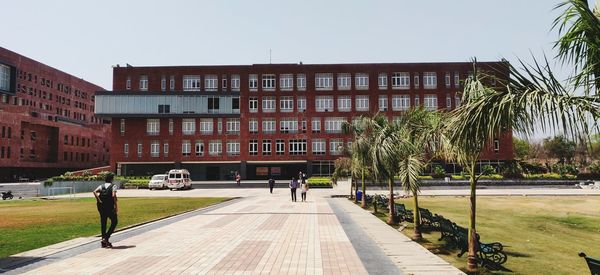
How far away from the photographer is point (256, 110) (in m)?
69.9

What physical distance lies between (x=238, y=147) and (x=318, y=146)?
1256cm

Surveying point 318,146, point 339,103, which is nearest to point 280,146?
point 318,146

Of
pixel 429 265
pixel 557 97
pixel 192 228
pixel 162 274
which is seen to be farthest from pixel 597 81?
pixel 192 228

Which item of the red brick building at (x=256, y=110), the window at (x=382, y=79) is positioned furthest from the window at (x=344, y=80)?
the window at (x=382, y=79)

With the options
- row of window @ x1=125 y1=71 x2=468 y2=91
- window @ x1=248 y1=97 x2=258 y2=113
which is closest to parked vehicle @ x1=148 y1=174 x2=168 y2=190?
window @ x1=248 y1=97 x2=258 y2=113

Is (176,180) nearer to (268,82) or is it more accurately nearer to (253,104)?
(253,104)

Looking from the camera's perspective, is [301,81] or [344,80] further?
[301,81]

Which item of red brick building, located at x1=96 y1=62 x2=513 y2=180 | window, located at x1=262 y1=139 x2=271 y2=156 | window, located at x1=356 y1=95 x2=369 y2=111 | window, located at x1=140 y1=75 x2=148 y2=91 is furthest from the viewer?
window, located at x1=140 y1=75 x2=148 y2=91

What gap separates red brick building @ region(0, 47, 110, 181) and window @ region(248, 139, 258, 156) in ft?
138

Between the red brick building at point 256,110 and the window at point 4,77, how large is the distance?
2660 cm

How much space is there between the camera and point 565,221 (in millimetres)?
21109

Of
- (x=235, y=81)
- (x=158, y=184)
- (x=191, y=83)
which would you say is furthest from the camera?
(x=191, y=83)

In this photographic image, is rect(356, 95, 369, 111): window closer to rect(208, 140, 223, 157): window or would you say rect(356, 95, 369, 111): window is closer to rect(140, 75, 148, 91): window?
rect(208, 140, 223, 157): window

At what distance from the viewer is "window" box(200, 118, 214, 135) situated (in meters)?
69.8
